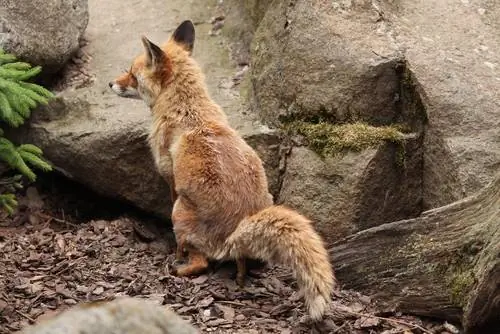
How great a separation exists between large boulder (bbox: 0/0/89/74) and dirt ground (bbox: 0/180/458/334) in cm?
165

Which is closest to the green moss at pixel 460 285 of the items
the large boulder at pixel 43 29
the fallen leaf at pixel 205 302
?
the fallen leaf at pixel 205 302

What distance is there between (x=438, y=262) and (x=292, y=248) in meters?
1.13

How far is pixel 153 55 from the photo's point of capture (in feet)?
26.1

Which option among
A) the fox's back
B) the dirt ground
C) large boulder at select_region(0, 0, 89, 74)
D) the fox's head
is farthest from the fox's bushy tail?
large boulder at select_region(0, 0, 89, 74)

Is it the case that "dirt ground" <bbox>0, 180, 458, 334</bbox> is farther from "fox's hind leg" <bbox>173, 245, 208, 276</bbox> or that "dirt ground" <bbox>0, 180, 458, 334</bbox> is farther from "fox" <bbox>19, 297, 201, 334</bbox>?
"fox" <bbox>19, 297, 201, 334</bbox>

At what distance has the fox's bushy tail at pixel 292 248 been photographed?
6.14 m

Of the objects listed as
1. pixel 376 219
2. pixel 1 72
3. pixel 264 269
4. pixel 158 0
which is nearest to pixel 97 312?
pixel 1 72

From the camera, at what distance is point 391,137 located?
7.70 m

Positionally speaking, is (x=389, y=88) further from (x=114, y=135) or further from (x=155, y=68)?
(x=114, y=135)

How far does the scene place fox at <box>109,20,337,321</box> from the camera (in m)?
6.38

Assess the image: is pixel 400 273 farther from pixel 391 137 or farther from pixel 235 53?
pixel 235 53

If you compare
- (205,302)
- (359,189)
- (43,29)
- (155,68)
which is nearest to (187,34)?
(155,68)

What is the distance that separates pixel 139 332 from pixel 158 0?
727 cm

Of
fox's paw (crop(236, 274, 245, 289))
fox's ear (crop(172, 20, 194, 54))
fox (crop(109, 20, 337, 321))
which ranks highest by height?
fox's ear (crop(172, 20, 194, 54))
